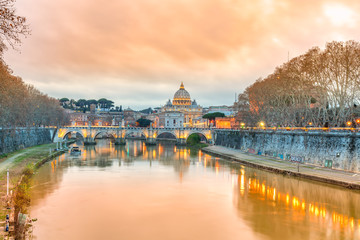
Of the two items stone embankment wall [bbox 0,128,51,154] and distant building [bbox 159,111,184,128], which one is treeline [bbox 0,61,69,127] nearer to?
stone embankment wall [bbox 0,128,51,154]

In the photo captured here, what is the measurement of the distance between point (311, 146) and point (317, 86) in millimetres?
8264

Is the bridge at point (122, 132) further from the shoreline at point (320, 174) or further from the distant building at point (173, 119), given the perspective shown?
the distant building at point (173, 119)

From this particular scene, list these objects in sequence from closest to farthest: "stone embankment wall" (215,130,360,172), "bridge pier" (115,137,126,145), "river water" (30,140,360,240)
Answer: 1. "river water" (30,140,360,240)
2. "stone embankment wall" (215,130,360,172)
3. "bridge pier" (115,137,126,145)

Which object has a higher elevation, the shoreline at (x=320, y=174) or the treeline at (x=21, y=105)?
the treeline at (x=21, y=105)

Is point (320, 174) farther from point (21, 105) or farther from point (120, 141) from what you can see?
point (120, 141)

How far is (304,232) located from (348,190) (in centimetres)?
1186

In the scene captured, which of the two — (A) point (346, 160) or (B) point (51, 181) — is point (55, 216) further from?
(A) point (346, 160)

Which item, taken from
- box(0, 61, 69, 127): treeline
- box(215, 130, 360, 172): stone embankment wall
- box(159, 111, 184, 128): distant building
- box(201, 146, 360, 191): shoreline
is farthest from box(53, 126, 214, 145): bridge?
box(159, 111, 184, 128): distant building

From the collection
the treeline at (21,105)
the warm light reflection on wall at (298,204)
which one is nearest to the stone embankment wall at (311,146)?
the warm light reflection on wall at (298,204)

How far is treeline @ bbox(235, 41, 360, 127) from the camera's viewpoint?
144 ft

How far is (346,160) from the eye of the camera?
3881 cm

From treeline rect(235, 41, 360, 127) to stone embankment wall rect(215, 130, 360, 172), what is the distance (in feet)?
11.7

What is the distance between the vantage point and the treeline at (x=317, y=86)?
4375cm

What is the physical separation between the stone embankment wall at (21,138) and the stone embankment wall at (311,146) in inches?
1659
